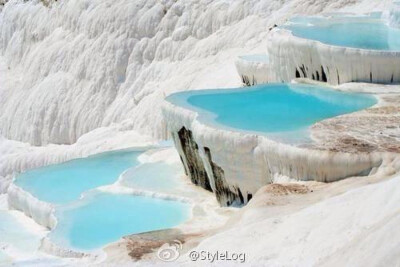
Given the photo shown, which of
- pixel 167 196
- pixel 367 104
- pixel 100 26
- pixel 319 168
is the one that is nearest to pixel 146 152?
pixel 167 196

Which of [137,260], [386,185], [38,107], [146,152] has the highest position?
[386,185]

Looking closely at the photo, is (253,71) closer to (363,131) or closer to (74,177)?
(74,177)

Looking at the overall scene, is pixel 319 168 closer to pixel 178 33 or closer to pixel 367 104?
pixel 367 104

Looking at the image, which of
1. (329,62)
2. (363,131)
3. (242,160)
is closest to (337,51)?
(329,62)

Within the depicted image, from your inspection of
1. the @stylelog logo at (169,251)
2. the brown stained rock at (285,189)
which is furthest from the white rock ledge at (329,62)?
the @stylelog logo at (169,251)

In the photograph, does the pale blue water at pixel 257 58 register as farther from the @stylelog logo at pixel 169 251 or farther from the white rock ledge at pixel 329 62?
the @stylelog logo at pixel 169 251

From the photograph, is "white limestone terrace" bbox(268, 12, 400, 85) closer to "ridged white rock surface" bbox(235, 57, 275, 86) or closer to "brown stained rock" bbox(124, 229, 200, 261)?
"ridged white rock surface" bbox(235, 57, 275, 86)
